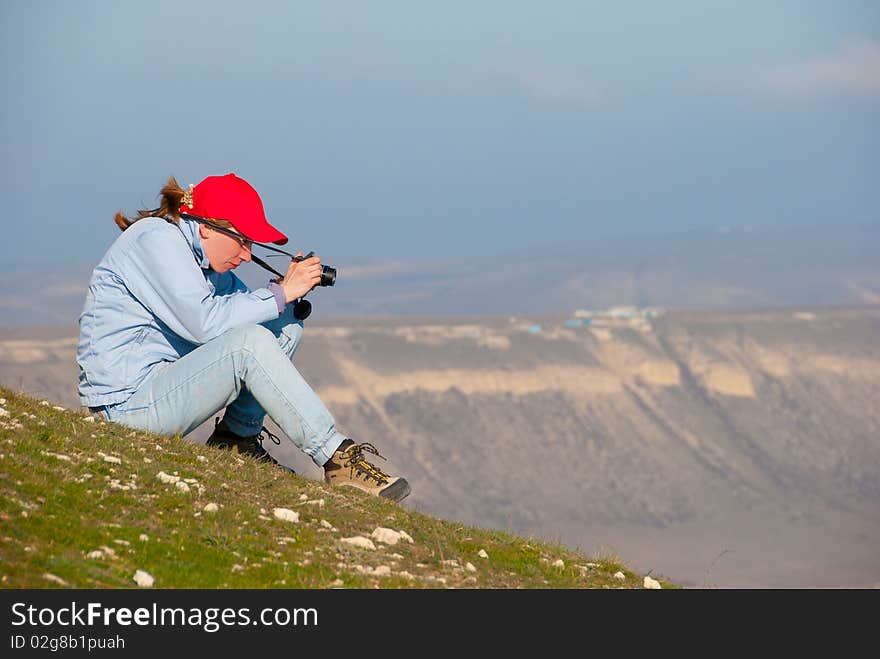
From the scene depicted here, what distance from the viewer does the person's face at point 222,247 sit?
11562 mm

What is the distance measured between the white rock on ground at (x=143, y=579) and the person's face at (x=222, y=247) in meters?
3.61

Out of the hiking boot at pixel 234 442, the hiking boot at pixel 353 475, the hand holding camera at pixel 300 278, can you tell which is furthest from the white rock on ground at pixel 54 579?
the hiking boot at pixel 234 442

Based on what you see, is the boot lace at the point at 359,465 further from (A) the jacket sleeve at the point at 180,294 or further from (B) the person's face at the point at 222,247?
(B) the person's face at the point at 222,247

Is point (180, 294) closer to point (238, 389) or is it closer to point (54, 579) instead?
point (238, 389)

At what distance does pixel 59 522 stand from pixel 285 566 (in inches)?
65.2

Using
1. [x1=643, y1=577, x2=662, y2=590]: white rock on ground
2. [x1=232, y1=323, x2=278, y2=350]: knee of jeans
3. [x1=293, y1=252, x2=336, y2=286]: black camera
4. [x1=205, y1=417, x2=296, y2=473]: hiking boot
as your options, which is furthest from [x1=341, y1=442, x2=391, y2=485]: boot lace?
[x1=643, y1=577, x2=662, y2=590]: white rock on ground

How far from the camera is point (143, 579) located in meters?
8.73

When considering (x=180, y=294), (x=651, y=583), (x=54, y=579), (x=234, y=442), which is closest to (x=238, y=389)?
(x=180, y=294)

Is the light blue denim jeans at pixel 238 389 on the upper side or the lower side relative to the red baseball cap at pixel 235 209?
lower

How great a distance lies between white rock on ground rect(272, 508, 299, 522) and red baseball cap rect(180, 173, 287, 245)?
2360 millimetres
